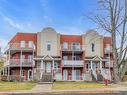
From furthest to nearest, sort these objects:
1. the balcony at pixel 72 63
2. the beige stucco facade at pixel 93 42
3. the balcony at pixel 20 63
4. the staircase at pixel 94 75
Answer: the beige stucco facade at pixel 93 42 → the balcony at pixel 72 63 → the balcony at pixel 20 63 → the staircase at pixel 94 75

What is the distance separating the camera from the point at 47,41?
197 feet

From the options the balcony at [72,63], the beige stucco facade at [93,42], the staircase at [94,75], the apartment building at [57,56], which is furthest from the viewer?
the beige stucco facade at [93,42]

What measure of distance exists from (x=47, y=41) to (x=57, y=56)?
3.57 metres

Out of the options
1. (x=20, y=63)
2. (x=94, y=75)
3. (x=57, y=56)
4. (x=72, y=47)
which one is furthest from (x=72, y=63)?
(x=20, y=63)

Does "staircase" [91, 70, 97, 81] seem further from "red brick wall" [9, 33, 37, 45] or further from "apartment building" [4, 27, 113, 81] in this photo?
"red brick wall" [9, 33, 37, 45]

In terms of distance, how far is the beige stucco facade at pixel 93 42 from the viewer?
61.8 metres

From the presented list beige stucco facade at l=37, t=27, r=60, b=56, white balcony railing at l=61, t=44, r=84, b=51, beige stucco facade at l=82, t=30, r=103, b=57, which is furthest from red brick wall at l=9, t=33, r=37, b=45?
beige stucco facade at l=82, t=30, r=103, b=57

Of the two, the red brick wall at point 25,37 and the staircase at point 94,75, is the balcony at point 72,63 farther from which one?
the red brick wall at point 25,37

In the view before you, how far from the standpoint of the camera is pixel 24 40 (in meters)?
60.4

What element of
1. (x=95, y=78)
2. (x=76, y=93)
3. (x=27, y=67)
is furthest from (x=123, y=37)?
(x=27, y=67)

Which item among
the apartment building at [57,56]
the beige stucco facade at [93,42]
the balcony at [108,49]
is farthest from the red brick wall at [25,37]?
the balcony at [108,49]

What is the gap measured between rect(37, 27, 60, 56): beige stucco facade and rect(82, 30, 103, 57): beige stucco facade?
5.77 m

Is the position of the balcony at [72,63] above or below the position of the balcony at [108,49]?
below

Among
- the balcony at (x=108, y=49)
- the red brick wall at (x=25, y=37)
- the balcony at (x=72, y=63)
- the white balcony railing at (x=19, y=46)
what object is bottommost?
the balcony at (x=72, y=63)
